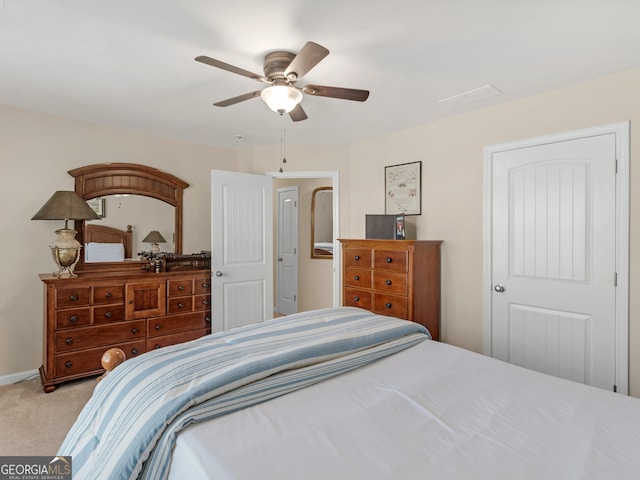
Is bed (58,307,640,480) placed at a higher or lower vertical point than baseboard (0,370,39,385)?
higher

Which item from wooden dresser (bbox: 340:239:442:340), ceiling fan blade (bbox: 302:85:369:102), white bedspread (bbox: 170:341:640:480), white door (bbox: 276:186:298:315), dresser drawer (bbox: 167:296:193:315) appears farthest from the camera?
white door (bbox: 276:186:298:315)

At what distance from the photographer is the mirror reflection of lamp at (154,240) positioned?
368cm

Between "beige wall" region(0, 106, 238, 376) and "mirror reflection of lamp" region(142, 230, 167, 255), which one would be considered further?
"mirror reflection of lamp" region(142, 230, 167, 255)

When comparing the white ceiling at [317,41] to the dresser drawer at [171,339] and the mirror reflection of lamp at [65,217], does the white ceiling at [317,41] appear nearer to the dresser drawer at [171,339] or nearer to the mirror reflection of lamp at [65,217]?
the mirror reflection of lamp at [65,217]

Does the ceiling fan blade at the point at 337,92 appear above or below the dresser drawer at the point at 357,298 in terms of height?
above

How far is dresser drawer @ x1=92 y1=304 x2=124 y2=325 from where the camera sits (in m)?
2.99

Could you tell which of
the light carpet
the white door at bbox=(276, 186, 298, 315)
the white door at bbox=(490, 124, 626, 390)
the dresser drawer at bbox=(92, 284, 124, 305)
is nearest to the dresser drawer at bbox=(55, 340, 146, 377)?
the light carpet

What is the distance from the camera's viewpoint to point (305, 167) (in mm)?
4102

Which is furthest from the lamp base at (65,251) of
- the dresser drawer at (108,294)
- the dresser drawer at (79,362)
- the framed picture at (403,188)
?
the framed picture at (403,188)

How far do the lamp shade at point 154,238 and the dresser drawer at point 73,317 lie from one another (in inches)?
37.2

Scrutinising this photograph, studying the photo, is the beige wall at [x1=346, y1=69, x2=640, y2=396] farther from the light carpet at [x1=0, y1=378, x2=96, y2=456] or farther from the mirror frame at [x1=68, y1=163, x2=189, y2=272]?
the light carpet at [x1=0, y1=378, x2=96, y2=456]

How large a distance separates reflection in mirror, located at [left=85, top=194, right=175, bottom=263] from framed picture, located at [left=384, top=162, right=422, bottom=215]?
7.76 ft

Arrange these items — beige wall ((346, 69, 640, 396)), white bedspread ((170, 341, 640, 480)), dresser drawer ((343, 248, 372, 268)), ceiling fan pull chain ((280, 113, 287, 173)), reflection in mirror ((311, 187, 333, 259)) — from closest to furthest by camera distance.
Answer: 1. white bedspread ((170, 341, 640, 480))
2. beige wall ((346, 69, 640, 396))
3. dresser drawer ((343, 248, 372, 268))
4. ceiling fan pull chain ((280, 113, 287, 173))
5. reflection in mirror ((311, 187, 333, 259))

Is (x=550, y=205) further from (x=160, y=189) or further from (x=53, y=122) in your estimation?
(x=53, y=122)
